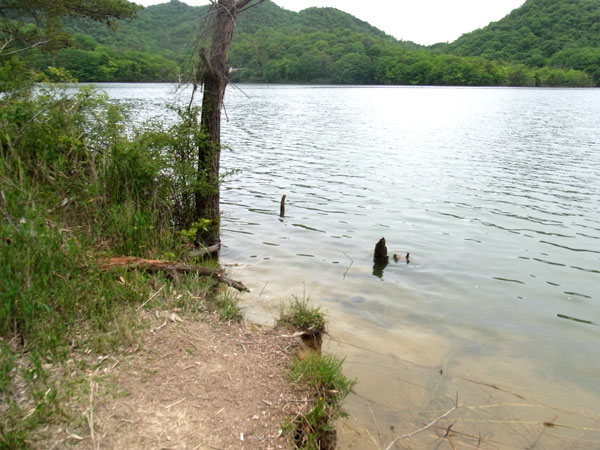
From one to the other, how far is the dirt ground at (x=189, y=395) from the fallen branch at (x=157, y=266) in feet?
3.46

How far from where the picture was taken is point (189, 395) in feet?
12.5

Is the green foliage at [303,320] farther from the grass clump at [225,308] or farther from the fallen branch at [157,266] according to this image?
the fallen branch at [157,266]

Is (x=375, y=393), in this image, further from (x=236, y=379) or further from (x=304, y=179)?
(x=304, y=179)

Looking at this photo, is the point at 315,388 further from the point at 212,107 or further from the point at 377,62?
the point at 377,62

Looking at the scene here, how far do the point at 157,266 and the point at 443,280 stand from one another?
5167 mm

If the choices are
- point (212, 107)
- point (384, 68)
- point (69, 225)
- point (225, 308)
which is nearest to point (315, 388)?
point (225, 308)

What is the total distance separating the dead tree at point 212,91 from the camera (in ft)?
23.8

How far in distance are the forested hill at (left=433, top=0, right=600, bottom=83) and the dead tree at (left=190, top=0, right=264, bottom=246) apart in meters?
124

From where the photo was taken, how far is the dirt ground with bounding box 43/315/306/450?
3326mm

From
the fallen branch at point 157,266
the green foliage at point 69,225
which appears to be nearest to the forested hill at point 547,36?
the green foliage at point 69,225

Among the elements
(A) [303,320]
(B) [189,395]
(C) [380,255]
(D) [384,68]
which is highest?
(D) [384,68]

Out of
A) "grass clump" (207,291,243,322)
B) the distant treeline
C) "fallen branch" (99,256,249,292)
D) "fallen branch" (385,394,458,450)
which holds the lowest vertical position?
"fallen branch" (385,394,458,450)

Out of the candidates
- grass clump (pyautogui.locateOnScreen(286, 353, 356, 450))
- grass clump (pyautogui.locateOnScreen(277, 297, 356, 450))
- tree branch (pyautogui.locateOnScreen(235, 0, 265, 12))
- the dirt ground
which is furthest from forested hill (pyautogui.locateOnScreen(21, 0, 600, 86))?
grass clump (pyautogui.locateOnScreen(286, 353, 356, 450))

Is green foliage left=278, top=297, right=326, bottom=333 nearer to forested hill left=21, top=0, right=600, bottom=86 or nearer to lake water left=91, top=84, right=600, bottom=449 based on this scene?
lake water left=91, top=84, right=600, bottom=449
